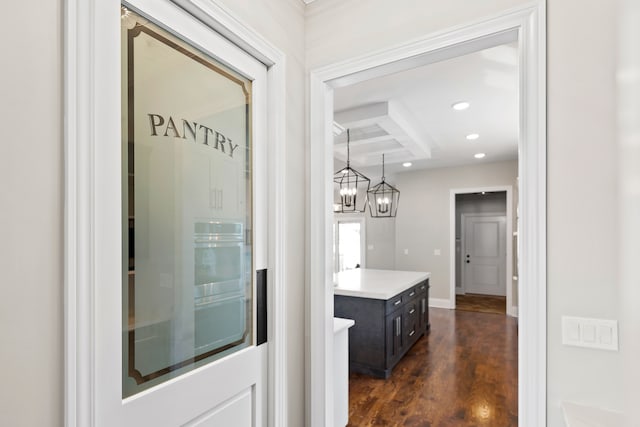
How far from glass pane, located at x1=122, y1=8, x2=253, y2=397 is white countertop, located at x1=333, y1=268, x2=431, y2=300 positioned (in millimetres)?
2136

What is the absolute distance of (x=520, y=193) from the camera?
46.9 inches

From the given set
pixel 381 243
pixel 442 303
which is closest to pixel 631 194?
pixel 442 303

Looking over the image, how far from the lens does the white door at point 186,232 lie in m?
0.96

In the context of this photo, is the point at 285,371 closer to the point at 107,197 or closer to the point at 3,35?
the point at 107,197

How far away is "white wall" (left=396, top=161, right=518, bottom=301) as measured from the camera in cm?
620

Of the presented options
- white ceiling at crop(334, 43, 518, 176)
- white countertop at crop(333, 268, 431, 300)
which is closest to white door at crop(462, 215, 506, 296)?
white ceiling at crop(334, 43, 518, 176)

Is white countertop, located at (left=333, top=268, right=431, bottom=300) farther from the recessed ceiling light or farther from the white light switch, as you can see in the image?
the white light switch

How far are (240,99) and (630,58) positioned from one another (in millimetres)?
1223

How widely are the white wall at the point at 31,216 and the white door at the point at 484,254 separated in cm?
843

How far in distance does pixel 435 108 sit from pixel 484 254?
19.2 ft

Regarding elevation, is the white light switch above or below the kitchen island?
above

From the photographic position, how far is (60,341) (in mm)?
776

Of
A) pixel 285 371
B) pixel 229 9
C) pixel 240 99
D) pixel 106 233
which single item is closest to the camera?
pixel 106 233

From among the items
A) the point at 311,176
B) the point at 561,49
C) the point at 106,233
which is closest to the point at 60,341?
the point at 106,233
